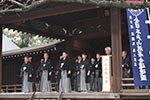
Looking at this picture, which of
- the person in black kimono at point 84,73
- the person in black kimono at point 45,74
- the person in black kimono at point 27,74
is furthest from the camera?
the person in black kimono at point 27,74

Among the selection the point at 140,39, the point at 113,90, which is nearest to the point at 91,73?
the point at 113,90

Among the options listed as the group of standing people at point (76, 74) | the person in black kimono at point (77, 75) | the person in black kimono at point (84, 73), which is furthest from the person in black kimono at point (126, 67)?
the person in black kimono at point (77, 75)

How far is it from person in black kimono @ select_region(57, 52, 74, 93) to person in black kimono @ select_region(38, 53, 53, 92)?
0.55m

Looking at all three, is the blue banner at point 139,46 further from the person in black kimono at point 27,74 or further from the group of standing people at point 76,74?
the person in black kimono at point 27,74

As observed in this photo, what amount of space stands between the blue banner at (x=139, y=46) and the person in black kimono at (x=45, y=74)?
384 centimetres

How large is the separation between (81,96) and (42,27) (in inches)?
207

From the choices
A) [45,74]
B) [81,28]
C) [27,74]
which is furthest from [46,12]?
[81,28]

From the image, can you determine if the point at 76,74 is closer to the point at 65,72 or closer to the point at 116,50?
the point at 65,72

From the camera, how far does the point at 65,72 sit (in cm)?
1226

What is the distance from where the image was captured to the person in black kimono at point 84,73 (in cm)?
1195

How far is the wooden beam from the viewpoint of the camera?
11.0 m

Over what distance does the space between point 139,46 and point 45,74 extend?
4.26 m

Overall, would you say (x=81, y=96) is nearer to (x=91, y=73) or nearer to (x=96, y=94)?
(x=96, y=94)

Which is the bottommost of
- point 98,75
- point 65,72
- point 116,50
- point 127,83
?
point 127,83
